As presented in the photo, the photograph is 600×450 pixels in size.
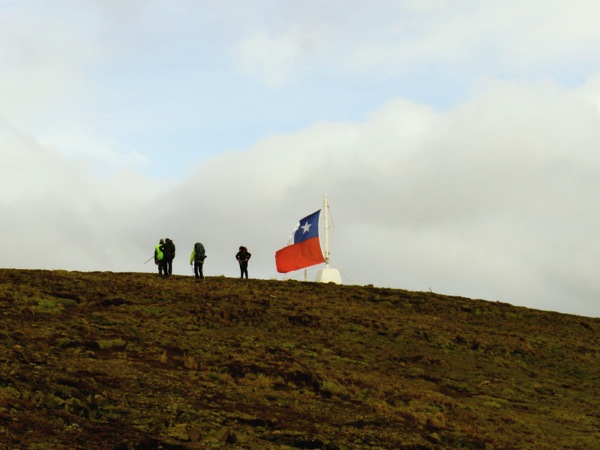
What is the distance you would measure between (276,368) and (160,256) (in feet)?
49.3

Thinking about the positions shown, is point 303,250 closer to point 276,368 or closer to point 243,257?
point 243,257

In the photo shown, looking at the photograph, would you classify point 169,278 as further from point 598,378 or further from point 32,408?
point 32,408

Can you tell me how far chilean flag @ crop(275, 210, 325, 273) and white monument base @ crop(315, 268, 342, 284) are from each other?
26.6 inches

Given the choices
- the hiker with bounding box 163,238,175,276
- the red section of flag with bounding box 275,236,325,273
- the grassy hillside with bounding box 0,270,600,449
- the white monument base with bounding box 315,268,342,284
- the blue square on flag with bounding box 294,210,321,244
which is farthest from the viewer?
the blue square on flag with bounding box 294,210,321,244

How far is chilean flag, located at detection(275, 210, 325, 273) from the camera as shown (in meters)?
39.9

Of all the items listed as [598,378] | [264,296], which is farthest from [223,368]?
[598,378]

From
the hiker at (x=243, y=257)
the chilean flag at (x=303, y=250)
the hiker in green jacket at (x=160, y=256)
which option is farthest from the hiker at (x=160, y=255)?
the chilean flag at (x=303, y=250)

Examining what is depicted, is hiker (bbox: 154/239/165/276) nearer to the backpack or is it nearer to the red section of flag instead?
the backpack

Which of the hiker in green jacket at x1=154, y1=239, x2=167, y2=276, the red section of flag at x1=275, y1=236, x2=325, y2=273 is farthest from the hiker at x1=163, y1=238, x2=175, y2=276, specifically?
the red section of flag at x1=275, y1=236, x2=325, y2=273

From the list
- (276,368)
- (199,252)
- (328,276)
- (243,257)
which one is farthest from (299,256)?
(276,368)

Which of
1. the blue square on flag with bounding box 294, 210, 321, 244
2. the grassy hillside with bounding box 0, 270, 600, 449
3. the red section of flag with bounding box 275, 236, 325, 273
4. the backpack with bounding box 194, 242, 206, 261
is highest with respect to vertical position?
the blue square on flag with bounding box 294, 210, 321, 244

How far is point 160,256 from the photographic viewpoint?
3538cm

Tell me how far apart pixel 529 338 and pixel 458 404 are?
40.1 ft

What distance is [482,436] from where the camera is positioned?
1819 cm
